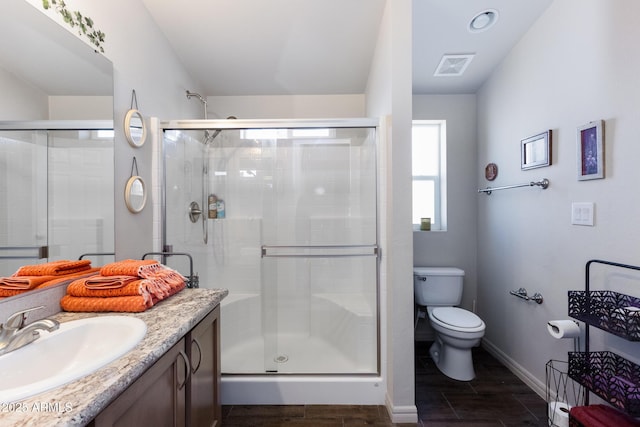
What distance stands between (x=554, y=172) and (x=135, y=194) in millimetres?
2543

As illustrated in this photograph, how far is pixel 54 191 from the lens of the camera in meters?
1.06

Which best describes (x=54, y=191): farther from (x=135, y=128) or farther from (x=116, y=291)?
(x=135, y=128)

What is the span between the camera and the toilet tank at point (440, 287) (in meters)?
2.27

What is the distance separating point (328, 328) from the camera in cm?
200

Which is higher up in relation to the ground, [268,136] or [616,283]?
[268,136]

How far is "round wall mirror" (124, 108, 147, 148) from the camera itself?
1.46 meters

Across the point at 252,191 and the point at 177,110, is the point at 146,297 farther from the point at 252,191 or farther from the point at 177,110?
the point at 177,110

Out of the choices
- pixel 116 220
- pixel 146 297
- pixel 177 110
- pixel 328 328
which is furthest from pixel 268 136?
pixel 328 328

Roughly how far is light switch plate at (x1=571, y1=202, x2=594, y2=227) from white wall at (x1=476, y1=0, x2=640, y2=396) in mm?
29

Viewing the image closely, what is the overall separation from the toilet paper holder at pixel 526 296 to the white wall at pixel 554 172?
37 millimetres

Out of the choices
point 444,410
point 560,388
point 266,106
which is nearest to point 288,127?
point 266,106

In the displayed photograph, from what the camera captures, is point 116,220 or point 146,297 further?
point 116,220

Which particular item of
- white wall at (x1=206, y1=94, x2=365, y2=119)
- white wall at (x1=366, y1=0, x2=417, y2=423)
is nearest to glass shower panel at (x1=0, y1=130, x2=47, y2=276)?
white wall at (x1=366, y1=0, x2=417, y2=423)

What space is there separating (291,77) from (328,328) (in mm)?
2169
